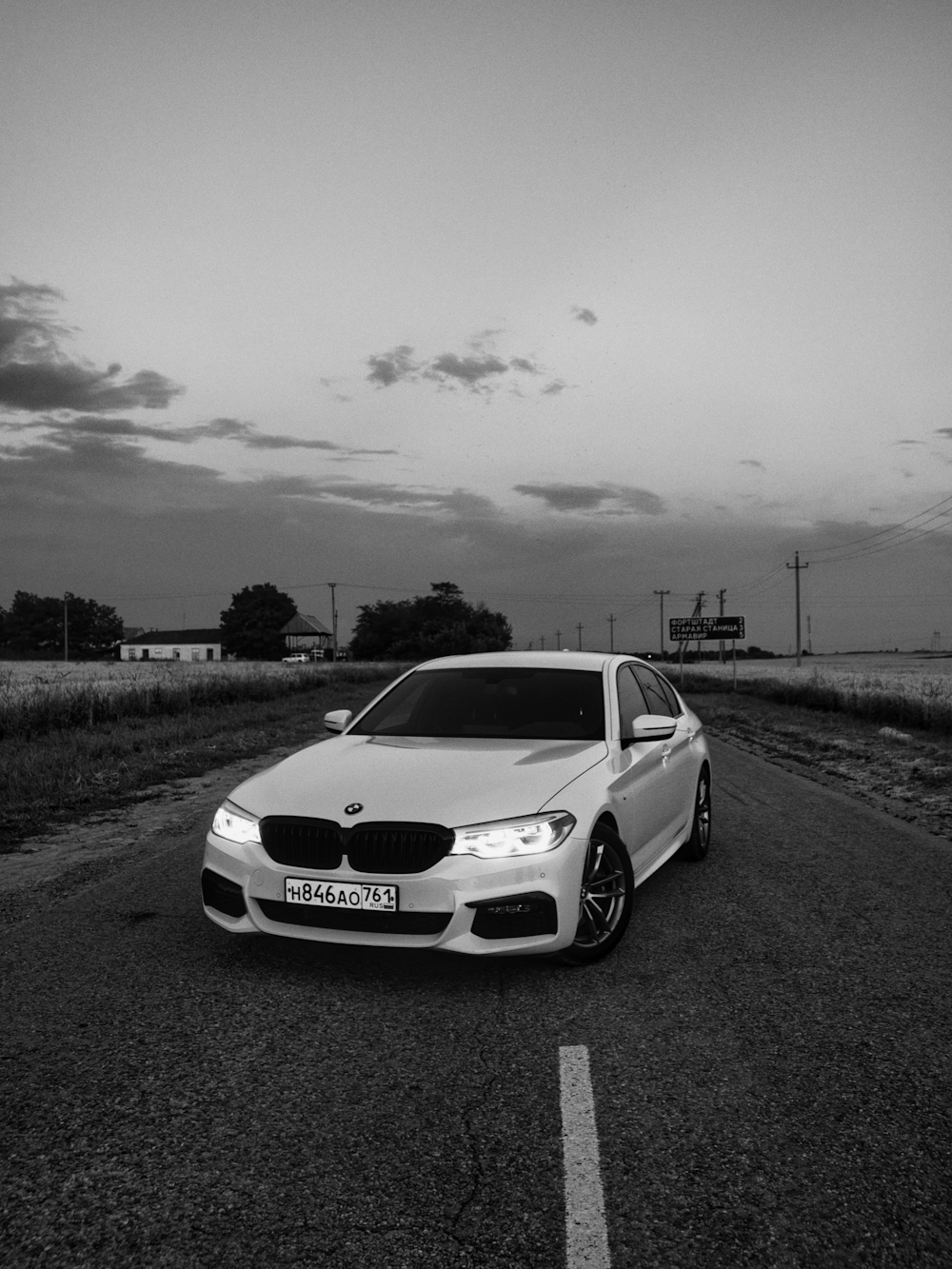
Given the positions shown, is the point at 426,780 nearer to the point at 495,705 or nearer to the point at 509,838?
the point at 509,838

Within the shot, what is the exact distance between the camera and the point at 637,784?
219 inches

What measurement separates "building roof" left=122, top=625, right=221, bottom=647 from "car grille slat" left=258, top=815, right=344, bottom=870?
15233 cm

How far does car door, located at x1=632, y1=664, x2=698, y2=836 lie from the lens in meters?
6.50

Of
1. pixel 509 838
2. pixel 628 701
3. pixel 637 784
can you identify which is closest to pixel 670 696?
pixel 628 701

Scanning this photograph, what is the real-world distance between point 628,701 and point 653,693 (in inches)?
37.1

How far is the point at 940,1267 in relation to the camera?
2.37 m

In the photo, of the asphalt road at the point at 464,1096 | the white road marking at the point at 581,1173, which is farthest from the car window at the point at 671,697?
the white road marking at the point at 581,1173

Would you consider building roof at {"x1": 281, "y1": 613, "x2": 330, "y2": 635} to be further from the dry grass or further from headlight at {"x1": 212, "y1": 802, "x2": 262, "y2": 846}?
headlight at {"x1": 212, "y1": 802, "x2": 262, "y2": 846}

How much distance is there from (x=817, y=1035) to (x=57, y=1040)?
9.37 ft

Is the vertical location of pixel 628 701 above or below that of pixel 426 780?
above

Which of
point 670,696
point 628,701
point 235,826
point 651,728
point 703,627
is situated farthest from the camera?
point 703,627

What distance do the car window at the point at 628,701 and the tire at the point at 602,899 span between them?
0.93 m

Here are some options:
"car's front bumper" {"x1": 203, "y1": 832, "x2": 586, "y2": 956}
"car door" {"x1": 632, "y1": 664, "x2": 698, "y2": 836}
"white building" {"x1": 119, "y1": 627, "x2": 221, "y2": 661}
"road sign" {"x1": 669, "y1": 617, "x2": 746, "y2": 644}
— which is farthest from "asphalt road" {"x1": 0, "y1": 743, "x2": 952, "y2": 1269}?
"white building" {"x1": 119, "y1": 627, "x2": 221, "y2": 661}

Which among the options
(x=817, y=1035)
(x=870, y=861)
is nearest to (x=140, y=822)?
(x=870, y=861)
